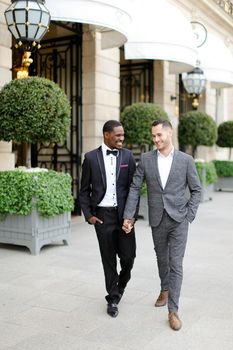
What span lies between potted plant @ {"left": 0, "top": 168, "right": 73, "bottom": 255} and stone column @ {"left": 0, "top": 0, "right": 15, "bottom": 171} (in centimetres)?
120

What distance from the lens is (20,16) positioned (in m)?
7.99

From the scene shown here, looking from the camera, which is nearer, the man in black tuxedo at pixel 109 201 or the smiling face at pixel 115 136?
the smiling face at pixel 115 136

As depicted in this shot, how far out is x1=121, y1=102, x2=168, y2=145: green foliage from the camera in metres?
11.9

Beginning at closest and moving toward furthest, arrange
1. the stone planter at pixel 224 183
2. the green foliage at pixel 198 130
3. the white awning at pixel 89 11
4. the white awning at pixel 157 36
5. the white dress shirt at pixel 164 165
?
the white dress shirt at pixel 164 165
the white awning at pixel 89 11
the white awning at pixel 157 36
the green foliage at pixel 198 130
the stone planter at pixel 224 183

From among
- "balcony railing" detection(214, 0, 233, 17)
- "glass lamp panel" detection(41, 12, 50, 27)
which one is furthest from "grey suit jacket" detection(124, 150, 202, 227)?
"balcony railing" detection(214, 0, 233, 17)

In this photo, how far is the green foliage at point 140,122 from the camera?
39.2 ft

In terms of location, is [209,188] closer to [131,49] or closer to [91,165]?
[131,49]

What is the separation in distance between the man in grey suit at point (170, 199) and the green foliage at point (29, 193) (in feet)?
10.0

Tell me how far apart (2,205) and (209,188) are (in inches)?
361

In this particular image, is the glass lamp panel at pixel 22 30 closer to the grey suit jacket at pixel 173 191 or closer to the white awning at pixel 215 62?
the grey suit jacket at pixel 173 191

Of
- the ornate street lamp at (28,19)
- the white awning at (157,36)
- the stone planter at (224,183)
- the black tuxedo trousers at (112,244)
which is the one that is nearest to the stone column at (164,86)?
the white awning at (157,36)

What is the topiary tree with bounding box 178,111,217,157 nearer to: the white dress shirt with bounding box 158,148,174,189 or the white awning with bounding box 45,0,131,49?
the white awning with bounding box 45,0,131,49

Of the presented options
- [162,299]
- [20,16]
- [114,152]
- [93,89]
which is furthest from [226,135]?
[114,152]

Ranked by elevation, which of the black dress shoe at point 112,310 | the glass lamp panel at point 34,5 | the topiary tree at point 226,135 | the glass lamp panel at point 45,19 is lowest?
the black dress shoe at point 112,310
